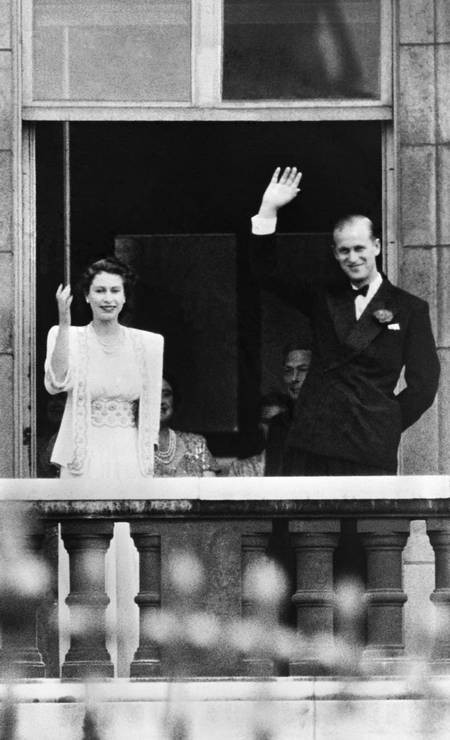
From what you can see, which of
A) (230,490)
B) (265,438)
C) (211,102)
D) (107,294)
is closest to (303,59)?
(211,102)

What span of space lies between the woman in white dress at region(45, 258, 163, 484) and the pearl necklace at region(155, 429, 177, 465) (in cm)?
134

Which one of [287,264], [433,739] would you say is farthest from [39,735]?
[287,264]

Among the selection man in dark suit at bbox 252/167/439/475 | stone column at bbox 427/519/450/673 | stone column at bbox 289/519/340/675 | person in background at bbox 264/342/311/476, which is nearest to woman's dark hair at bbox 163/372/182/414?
person in background at bbox 264/342/311/476

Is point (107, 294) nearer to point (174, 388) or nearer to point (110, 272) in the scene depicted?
point (110, 272)

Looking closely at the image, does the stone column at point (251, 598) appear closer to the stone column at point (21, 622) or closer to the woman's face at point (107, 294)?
the stone column at point (21, 622)

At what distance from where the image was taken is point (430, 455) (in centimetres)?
1261

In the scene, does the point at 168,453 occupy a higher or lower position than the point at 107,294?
lower

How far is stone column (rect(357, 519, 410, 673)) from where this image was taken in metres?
9.61

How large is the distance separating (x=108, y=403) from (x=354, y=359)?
1162 millimetres

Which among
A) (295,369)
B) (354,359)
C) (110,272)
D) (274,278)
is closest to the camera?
(354,359)

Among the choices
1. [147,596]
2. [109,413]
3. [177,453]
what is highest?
[109,413]

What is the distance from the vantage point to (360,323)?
→ 409 inches

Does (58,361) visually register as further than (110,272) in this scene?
No

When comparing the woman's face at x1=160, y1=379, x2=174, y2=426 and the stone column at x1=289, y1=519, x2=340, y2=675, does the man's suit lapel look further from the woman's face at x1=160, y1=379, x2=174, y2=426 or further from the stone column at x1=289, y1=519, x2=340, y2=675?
the woman's face at x1=160, y1=379, x2=174, y2=426
